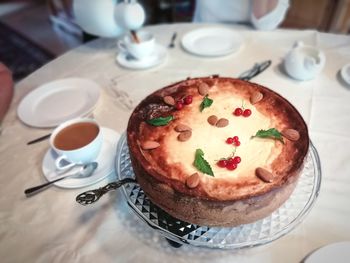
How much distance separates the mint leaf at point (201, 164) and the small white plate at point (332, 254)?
0.84ft

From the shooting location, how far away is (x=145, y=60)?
1217 mm

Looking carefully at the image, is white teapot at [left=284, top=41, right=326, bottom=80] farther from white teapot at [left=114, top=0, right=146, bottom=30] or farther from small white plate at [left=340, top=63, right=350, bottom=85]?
white teapot at [left=114, top=0, right=146, bottom=30]

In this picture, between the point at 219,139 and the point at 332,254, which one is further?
the point at 219,139

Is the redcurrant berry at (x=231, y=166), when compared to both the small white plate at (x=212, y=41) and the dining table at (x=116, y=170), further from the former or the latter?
the small white plate at (x=212, y=41)

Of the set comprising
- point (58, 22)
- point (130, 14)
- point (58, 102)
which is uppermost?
point (130, 14)

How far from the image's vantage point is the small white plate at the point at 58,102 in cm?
99

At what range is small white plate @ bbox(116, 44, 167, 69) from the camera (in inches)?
46.9

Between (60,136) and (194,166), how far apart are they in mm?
394

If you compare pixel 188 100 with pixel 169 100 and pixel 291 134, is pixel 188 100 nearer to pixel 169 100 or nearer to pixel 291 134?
pixel 169 100

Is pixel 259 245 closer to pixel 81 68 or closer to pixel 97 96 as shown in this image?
pixel 97 96

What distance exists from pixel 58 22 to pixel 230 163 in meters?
3.12

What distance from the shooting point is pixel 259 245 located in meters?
0.63

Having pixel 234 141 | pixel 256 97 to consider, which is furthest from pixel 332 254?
pixel 256 97

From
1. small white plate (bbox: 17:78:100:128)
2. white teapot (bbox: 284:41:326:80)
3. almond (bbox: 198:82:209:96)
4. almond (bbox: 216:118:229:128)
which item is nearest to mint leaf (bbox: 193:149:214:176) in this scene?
almond (bbox: 216:118:229:128)
